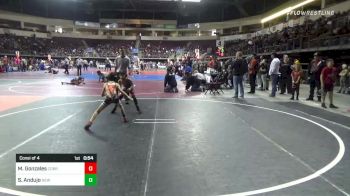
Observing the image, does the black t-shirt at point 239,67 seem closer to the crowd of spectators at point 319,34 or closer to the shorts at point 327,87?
the shorts at point 327,87

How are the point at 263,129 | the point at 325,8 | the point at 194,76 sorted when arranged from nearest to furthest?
the point at 263,129, the point at 194,76, the point at 325,8

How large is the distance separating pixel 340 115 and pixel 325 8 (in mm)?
27778

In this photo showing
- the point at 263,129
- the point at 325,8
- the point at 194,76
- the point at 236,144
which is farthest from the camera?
the point at 325,8

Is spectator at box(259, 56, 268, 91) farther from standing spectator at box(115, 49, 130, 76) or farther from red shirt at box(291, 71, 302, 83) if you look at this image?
standing spectator at box(115, 49, 130, 76)

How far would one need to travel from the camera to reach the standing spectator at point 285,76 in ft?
60.4

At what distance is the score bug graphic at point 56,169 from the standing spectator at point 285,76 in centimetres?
1567

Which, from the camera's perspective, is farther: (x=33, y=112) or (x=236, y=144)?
(x=33, y=112)

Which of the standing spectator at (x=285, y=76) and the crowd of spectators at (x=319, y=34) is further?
the crowd of spectators at (x=319, y=34)

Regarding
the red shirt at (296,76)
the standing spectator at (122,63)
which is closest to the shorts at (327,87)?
the red shirt at (296,76)

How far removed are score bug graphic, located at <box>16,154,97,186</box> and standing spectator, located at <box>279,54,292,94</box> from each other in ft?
Answer: 51.4

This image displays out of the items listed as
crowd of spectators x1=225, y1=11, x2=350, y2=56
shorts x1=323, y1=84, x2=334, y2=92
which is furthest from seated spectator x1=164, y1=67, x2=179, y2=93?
crowd of spectators x1=225, y1=11, x2=350, y2=56

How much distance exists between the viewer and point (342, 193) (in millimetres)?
5023

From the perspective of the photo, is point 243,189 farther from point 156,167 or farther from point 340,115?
point 340,115

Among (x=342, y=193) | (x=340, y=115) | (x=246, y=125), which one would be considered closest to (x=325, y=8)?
(x=340, y=115)
